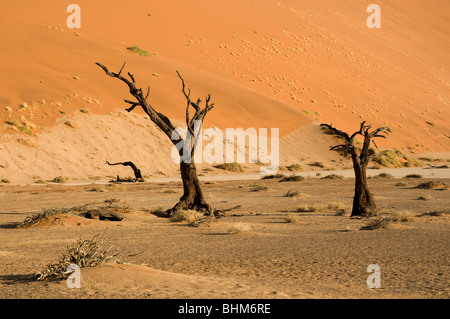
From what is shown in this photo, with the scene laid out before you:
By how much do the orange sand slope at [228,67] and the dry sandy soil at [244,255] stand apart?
78.2 ft

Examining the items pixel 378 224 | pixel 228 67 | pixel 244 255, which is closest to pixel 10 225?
pixel 244 255

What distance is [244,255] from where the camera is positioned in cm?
1152

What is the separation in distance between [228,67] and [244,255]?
55.4 m

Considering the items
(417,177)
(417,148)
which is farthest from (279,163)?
(417,148)

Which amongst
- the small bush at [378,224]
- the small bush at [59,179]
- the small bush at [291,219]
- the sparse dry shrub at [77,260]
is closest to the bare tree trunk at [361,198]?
the small bush at [291,219]

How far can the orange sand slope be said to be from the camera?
4662cm

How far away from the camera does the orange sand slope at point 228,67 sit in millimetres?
46625

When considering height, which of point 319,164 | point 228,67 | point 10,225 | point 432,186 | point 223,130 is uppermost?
point 228,67

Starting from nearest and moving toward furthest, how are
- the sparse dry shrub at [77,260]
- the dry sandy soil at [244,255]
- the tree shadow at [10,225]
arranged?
the dry sandy soil at [244,255], the sparse dry shrub at [77,260], the tree shadow at [10,225]

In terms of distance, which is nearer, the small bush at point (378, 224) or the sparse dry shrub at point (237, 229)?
the sparse dry shrub at point (237, 229)

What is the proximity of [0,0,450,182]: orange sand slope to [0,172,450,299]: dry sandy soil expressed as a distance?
2382cm

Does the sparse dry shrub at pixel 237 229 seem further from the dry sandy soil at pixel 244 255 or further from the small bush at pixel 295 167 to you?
the small bush at pixel 295 167

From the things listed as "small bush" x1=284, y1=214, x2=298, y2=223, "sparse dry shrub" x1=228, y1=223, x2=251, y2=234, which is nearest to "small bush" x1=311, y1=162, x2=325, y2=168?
"small bush" x1=284, y1=214, x2=298, y2=223

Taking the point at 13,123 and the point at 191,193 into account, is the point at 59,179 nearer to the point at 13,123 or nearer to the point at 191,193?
the point at 13,123
